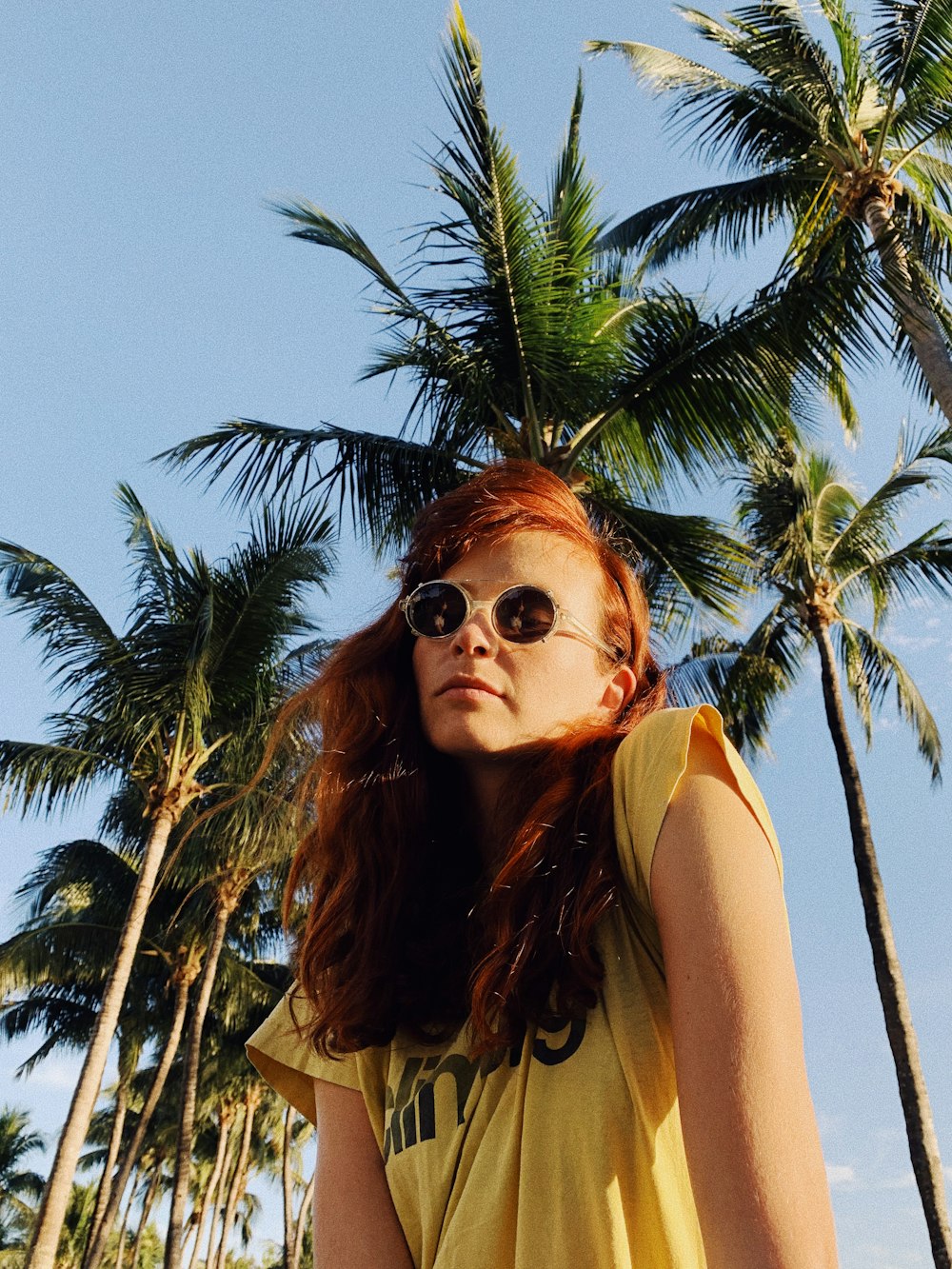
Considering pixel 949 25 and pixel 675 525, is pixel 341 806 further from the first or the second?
pixel 949 25

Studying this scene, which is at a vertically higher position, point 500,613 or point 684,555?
point 684,555

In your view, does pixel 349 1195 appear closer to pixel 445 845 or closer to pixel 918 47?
pixel 445 845

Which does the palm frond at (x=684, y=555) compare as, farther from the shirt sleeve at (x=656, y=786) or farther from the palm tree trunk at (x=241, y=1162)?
the palm tree trunk at (x=241, y=1162)

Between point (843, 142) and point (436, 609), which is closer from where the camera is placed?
point (436, 609)

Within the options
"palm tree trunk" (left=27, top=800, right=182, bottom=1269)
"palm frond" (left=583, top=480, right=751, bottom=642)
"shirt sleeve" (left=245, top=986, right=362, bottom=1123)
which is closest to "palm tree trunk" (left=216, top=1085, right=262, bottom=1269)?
"palm tree trunk" (left=27, top=800, right=182, bottom=1269)

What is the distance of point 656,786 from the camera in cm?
119

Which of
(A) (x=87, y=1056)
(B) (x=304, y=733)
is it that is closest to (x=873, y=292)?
(B) (x=304, y=733)

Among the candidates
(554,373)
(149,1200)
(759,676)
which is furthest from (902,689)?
(149,1200)

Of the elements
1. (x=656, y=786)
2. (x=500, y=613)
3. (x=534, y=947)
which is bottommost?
(x=534, y=947)

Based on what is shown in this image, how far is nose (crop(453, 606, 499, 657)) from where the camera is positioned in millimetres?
1525

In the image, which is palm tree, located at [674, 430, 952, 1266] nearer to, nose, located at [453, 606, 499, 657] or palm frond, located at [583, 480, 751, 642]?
palm frond, located at [583, 480, 751, 642]

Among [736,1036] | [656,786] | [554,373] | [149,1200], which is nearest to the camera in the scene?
[736,1036]

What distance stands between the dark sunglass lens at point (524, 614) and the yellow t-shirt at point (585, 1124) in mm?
293

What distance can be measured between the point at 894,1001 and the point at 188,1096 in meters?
15.3
